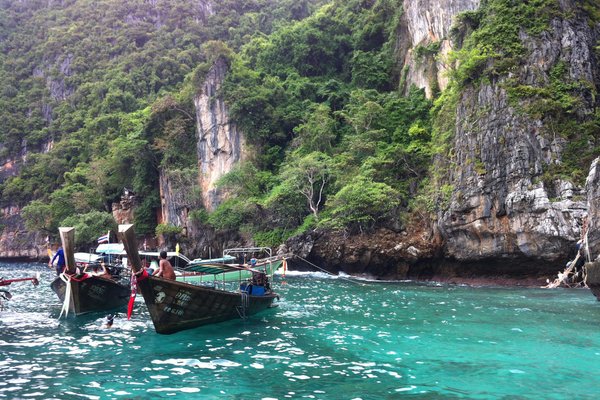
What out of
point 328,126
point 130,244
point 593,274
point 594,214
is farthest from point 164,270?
point 328,126

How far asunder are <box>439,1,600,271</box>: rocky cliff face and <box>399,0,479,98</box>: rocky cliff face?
7.04 metres

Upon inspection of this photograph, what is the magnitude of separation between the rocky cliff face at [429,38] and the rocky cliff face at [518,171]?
7.04 meters

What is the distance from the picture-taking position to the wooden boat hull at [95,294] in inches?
540

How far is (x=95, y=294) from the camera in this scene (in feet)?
47.0

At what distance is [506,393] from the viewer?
6.72m

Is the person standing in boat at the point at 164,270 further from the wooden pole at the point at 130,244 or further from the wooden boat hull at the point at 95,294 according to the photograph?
the wooden boat hull at the point at 95,294

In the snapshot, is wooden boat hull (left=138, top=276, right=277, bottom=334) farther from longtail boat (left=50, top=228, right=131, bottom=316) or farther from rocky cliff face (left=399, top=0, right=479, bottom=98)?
rocky cliff face (left=399, top=0, right=479, bottom=98)

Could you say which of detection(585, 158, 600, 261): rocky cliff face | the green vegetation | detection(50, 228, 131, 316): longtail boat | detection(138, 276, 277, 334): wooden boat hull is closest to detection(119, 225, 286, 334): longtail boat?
detection(138, 276, 277, 334): wooden boat hull

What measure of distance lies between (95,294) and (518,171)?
1911 cm

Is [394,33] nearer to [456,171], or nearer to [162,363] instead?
[456,171]

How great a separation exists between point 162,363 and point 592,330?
392 inches

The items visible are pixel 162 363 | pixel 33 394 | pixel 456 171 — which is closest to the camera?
pixel 33 394

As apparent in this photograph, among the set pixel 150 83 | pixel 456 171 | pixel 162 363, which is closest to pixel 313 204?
pixel 456 171

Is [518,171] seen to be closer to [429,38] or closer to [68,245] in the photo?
[429,38]
